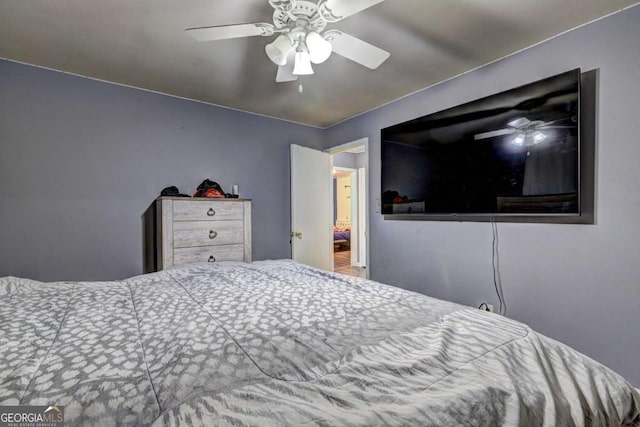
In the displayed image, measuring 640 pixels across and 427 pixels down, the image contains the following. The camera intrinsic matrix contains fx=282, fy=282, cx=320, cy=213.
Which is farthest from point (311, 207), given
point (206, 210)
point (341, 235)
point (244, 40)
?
point (341, 235)

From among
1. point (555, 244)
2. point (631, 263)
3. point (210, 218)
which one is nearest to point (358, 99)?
point (210, 218)

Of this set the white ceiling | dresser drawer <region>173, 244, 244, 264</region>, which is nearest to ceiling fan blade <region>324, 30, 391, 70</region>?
the white ceiling

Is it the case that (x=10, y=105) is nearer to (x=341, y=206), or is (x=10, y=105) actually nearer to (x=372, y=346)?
(x=372, y=346)

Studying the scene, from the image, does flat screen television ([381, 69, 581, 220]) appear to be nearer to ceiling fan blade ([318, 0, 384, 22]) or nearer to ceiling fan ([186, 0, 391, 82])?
ceiling fan ([186, 0, 391, 82])

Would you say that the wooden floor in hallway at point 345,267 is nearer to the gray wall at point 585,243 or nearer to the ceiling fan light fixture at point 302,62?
the gray wall at point 585,243

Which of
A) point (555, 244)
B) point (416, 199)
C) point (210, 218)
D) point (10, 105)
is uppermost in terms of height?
point (10, 105)

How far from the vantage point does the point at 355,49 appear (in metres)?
1.60

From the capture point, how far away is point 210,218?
8.39 ft

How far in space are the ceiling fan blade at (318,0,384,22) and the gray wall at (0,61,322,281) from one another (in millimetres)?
2063

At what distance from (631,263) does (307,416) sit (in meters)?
2.16

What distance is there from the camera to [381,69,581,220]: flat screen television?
1776 mm

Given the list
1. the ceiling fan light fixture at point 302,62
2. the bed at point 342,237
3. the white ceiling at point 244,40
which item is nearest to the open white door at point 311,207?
the white ceiling at point 244,40

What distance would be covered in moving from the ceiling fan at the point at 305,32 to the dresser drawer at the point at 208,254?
165 cm

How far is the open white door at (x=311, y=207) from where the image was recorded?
338cm
